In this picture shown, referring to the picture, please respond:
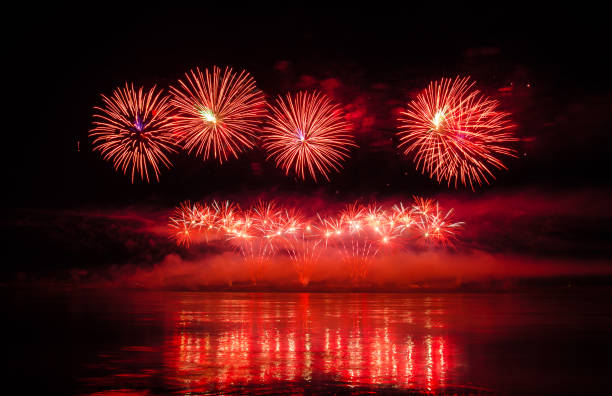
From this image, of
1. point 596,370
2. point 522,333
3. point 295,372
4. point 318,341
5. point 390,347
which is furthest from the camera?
point 522,333

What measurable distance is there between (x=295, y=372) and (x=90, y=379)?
15.8 feet

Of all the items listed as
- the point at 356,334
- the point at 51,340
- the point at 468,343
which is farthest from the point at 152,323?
the point at 468,343

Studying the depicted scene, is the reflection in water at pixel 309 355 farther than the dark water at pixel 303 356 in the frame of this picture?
Yes

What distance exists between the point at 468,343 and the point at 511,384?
8.25 m

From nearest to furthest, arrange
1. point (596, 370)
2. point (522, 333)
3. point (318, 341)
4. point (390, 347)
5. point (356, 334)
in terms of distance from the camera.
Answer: point (596, 370) → point (390, 347) → point (318, 341) → point (356, 334) → point (522, 333)

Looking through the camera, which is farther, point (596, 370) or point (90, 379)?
point (596, 370)

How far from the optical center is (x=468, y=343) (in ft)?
73.0

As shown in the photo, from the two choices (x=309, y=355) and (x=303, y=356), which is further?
(x=309, y=355)

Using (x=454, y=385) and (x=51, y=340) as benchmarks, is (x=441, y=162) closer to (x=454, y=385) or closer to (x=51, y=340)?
(x=454, y=385)

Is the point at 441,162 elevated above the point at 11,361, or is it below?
above

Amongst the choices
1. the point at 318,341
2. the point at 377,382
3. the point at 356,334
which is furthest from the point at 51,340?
the point at 377,382

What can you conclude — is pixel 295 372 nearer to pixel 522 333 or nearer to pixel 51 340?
pixel 51 340

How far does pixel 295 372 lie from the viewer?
50.2 feet

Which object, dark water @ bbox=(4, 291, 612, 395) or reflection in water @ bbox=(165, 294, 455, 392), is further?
reflection in water @ bbox=(165, 294, 455, 392)
